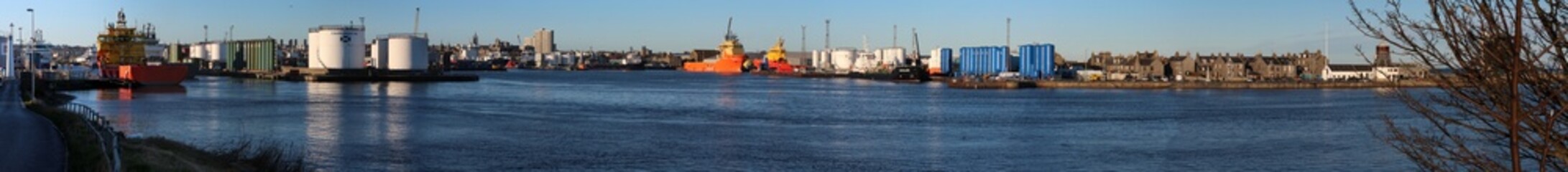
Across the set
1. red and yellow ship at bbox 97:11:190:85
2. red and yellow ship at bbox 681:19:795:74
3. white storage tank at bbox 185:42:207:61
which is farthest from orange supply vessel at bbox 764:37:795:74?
red and yellow ship at bbox 97:11:190:85

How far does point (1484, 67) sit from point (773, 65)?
8660 cm

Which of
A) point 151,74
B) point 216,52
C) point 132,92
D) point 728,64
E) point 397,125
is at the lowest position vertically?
point 397,125

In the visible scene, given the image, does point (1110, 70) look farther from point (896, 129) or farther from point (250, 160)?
point (250, 160)

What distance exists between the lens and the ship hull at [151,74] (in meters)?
42.4

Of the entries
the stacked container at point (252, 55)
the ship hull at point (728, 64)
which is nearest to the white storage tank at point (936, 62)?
the ship hull at point (728, 64)

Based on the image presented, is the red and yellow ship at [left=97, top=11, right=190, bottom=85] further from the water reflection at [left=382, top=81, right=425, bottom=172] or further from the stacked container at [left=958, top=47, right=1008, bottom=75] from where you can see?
the stacked container at [left=958, top=47, right=1008, bottom=75]

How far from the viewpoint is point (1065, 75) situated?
6094 cm

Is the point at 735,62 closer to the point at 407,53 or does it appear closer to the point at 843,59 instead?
the point at 843,59

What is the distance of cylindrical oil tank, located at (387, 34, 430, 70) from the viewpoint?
2226 inches

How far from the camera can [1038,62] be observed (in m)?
59.9

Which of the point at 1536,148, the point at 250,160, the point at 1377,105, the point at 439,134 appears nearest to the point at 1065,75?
the point at 1377,105

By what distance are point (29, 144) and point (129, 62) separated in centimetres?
3648

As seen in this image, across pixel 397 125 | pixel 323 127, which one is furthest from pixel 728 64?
pixel 323 127

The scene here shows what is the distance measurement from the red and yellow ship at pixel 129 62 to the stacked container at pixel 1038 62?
2627 centimetres
